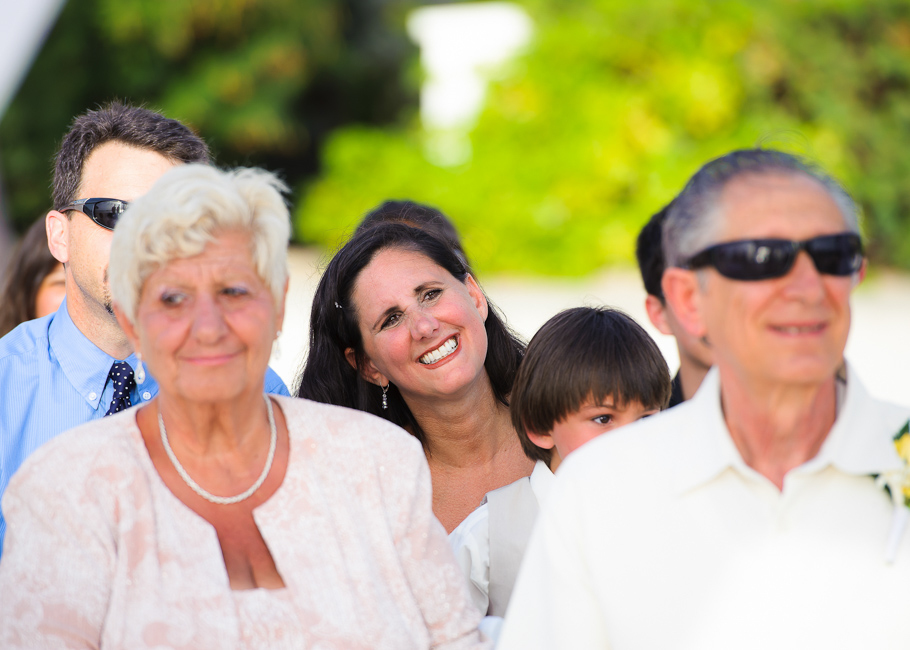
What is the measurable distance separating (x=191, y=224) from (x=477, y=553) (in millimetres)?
1314

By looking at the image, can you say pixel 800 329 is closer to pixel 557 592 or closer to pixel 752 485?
pixel 752 485

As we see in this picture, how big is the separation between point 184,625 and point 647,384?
149 cm

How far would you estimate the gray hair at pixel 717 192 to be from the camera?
6.10ft

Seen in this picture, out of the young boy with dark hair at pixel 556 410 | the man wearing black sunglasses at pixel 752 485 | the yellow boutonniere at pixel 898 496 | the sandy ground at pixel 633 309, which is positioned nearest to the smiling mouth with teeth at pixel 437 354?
the young boy with dark hair at pixel 556 410

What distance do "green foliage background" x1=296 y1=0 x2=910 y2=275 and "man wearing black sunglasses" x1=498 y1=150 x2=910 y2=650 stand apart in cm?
977

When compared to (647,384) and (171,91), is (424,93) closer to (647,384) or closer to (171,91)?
(171,91)

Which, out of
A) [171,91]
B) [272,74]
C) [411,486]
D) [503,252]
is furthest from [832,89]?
[411,486]

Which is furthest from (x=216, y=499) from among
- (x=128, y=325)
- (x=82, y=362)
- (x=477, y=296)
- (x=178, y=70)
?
(x=178, y=70)

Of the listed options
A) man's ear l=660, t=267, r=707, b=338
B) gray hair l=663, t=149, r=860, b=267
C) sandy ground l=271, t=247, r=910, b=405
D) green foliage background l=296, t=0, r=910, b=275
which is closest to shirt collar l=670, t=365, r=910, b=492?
man's ear l=660, t=267, r=707, b=338

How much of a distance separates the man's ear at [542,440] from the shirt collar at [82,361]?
138 centimetres

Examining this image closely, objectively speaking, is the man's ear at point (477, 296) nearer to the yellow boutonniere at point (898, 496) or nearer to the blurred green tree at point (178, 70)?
the yellow boutonniere at point (898, 496)

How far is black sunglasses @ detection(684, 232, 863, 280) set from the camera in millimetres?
1771

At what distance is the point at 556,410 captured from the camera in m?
2.81

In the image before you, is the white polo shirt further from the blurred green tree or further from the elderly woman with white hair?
the blurred green tree
